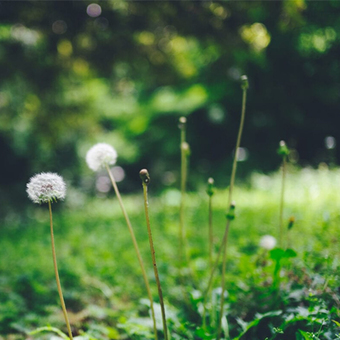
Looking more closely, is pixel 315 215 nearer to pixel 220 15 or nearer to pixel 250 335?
pixel 250 335

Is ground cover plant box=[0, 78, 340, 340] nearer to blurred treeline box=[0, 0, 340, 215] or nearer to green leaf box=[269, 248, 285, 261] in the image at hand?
green leaf box=[269, 248, 285, 261]

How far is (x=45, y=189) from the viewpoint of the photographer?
4.57 ft

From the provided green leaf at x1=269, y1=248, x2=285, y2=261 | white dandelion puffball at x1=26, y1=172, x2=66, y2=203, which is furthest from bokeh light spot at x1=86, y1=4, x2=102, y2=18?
green leaf at x1=269, y1=248, x2=285, y2=261

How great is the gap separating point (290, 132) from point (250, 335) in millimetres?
5949

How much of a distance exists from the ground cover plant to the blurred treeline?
5.98 feet

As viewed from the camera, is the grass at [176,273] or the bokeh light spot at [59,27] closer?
the grass at [176,273]

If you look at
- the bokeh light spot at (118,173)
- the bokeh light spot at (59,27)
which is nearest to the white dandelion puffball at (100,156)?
the bokeh light spot at (59,27)

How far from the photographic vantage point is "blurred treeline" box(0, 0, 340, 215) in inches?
167

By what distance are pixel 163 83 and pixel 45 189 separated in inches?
167

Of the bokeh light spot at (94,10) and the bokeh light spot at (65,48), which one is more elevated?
the bokeh light spot at (94,10)

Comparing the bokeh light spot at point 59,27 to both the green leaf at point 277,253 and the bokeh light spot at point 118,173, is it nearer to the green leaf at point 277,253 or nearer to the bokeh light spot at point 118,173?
the green leaf at point 277,253

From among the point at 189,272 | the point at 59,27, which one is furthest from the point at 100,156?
the point at 59,27

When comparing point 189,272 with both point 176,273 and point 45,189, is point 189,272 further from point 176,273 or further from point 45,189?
point 45,189

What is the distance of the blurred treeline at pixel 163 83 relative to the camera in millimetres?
4238
